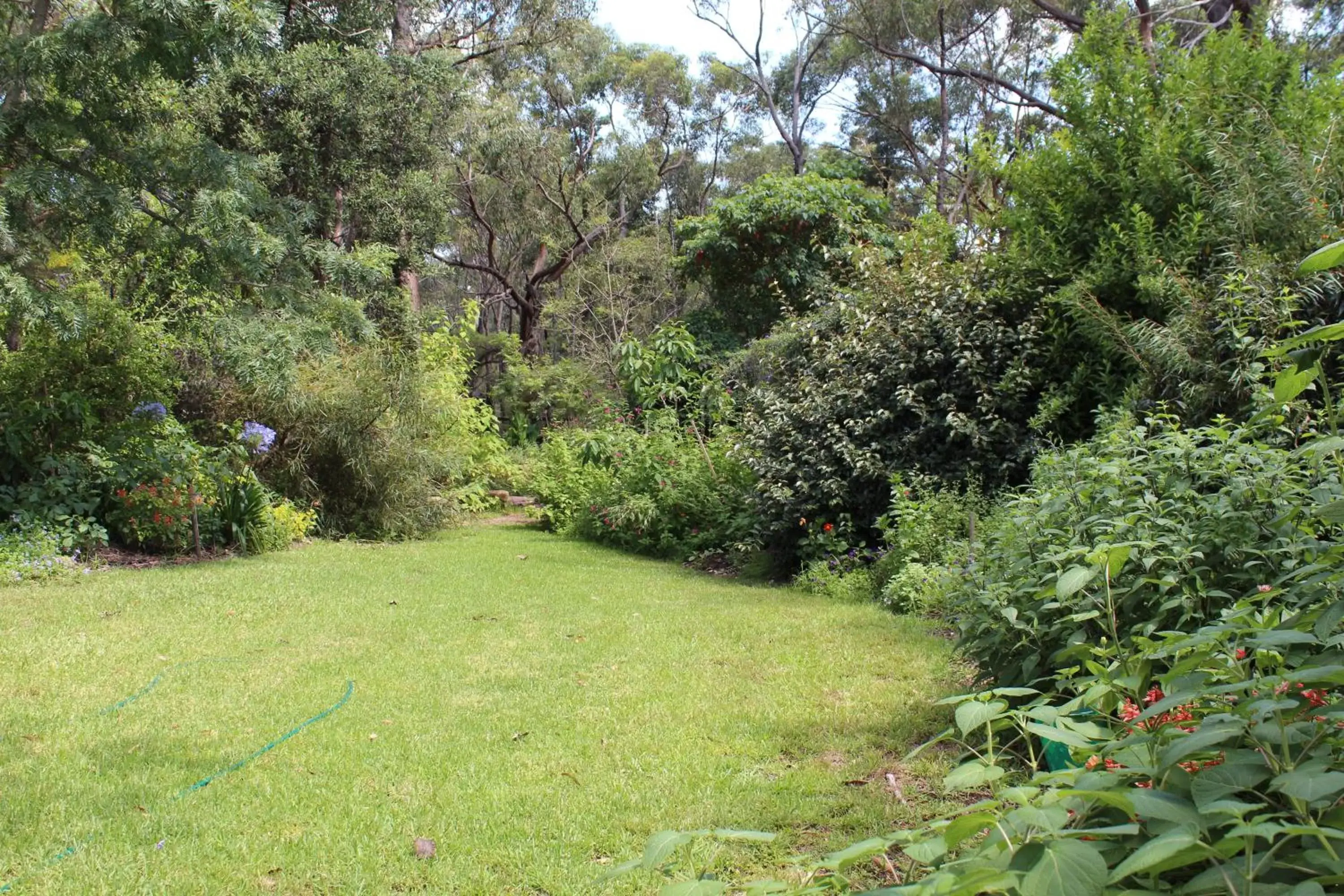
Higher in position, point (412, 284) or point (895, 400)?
point (412, 284)

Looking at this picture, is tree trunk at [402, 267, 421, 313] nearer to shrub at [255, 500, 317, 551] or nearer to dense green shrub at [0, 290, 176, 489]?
shrub at [255, 500, 317, 551]

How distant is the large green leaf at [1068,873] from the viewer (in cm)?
87

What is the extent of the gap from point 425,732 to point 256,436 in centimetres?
627

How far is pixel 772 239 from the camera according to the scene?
1547 centimetres

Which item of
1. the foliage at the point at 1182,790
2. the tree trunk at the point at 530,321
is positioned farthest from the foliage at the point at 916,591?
the tree trunk at the point at 530,321

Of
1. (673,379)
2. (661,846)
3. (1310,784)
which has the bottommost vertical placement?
(661,846)

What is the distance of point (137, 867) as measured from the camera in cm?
260

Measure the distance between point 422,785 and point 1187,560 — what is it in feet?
9.00

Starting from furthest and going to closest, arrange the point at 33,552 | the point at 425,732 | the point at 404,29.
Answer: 1. the point at 404,29
2. the point at 33,552
3. the point at 425,732

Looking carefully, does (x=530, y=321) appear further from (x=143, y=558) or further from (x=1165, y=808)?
(x=1165, y=808)

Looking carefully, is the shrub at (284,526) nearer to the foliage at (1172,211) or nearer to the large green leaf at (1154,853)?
the foliage at (1172,211)

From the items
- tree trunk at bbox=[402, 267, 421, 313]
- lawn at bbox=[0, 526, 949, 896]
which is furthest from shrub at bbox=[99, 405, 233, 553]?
tree trunk at bbox=[402, 267, 421, 313]

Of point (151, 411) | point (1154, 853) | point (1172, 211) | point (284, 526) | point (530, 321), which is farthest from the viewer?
point (530, 321)

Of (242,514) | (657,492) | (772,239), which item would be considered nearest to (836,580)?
(657,492)
